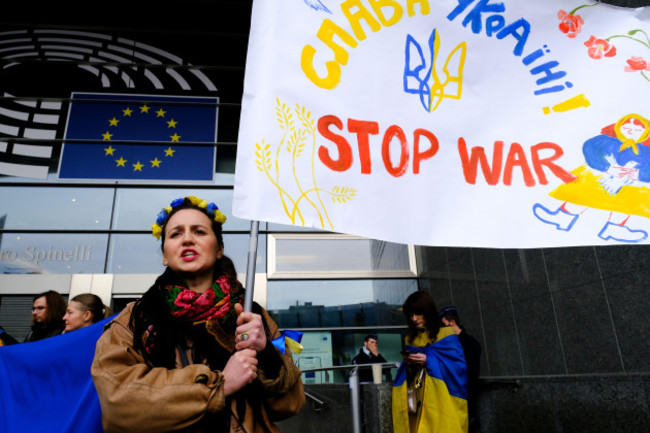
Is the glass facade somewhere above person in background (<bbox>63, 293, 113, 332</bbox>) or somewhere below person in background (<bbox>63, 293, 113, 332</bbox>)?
above

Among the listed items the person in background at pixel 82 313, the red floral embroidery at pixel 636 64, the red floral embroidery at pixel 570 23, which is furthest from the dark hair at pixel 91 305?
the red floral embroidery at pixel 636 64

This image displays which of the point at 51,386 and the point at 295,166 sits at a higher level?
the point at 295,166

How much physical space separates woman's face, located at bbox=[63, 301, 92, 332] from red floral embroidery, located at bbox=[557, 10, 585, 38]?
415 cm

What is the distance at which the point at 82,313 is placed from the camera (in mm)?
4070

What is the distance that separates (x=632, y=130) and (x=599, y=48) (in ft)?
1.88

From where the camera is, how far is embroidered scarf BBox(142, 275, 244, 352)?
2.02 meters

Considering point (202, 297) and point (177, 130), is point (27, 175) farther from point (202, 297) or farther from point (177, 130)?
point (202, 297)

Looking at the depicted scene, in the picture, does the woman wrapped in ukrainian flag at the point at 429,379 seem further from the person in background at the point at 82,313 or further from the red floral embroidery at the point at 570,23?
the person in background at the point at 82,313

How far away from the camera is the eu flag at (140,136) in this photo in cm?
972

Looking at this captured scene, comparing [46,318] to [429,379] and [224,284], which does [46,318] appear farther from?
[429,379]

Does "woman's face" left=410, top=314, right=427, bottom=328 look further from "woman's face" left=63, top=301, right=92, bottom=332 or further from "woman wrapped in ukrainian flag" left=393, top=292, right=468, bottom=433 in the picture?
"woman's face" left=63, top=301, right=92, bottom=332

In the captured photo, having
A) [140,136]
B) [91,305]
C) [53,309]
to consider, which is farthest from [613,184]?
[140,136]

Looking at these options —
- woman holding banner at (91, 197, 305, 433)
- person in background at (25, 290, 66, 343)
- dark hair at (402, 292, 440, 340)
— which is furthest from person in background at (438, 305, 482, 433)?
person in background at (25, 290, 66, 343)

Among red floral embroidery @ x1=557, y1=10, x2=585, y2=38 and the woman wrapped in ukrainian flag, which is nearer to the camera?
red floral embroidery @ x1=557, y1=10, x2=585, y2=38
